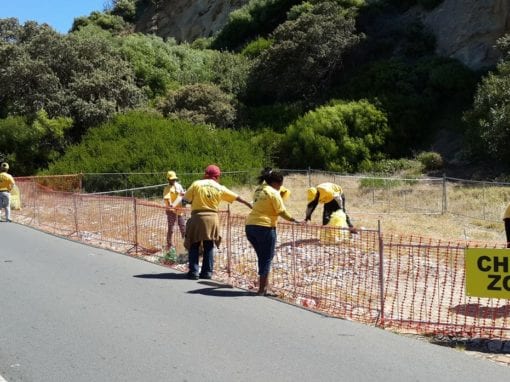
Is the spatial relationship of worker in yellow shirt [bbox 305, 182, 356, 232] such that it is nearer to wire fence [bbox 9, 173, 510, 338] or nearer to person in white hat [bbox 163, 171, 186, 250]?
wire fence [bbox 9, 173, 510, 338]

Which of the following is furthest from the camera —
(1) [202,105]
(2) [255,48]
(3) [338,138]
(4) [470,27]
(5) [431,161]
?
(2) [255,48]

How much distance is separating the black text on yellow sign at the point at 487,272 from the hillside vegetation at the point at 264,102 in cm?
1889

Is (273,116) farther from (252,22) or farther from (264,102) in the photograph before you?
(252,22)

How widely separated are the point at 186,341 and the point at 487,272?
322cm

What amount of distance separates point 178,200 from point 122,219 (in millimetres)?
2309

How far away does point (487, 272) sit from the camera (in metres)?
6.32

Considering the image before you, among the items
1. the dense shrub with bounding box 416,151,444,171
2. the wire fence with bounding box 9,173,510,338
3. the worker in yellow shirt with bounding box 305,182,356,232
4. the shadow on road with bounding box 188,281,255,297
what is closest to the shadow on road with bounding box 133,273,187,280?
the wire fence with bounding box 9,173,510,338

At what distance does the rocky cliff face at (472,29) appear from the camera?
32781 millimetres

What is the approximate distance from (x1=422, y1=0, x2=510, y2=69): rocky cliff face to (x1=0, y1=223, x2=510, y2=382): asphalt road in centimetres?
2888

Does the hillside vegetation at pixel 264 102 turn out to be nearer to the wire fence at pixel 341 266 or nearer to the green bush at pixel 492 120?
the green bush at pixel 492 120

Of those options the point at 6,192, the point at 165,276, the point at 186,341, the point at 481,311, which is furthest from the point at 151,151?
the point at 186,341

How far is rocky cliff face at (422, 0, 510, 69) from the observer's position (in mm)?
32781

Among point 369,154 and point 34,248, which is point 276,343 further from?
point 369,154

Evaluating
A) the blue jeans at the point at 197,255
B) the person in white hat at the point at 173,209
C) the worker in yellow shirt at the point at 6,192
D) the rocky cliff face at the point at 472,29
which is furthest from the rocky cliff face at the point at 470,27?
the blue jeans at the point at 197,255
